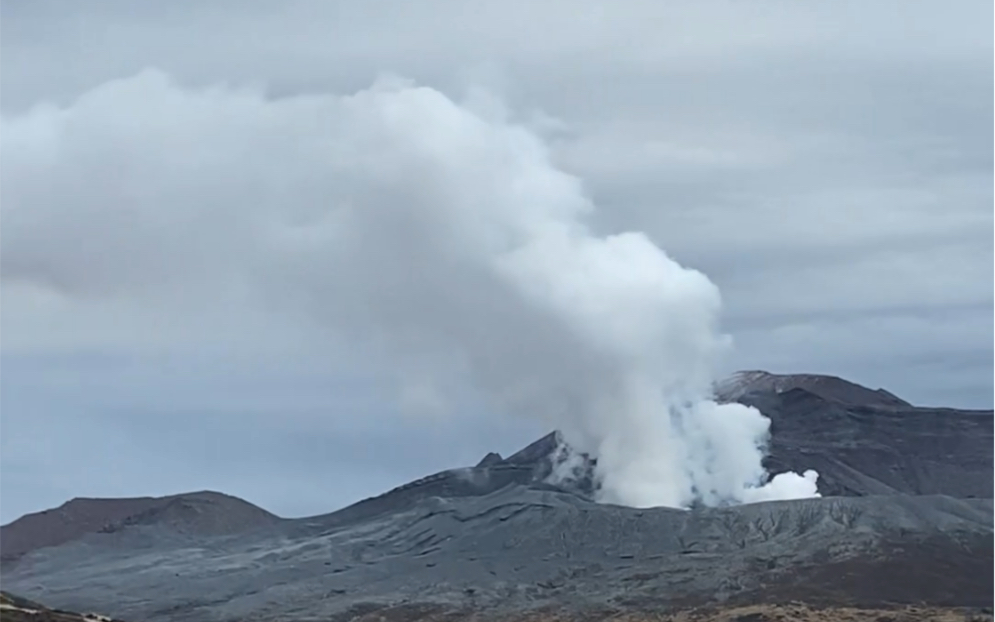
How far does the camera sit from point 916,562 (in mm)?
181750

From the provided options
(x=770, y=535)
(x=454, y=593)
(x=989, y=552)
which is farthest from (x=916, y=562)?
(x=454, y=593)

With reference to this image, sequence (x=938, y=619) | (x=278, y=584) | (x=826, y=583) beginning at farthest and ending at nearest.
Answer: (x=278, y=584) < (x=826, y=583) < (x=938, y=619)

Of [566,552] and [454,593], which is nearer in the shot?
[454,593]

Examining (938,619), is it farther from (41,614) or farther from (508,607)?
(41,614)

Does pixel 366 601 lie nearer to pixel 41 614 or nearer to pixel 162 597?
pixel 162 597

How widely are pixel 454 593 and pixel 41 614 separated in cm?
6682

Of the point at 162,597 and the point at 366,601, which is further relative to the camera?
the point at 162,597

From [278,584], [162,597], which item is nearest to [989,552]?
[278,584]

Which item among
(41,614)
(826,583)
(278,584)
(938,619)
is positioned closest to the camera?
(41,614)

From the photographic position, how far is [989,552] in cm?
17925

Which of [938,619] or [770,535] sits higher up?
[770,535]

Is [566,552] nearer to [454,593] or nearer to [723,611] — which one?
[454,593]

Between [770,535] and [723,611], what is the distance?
41263mm

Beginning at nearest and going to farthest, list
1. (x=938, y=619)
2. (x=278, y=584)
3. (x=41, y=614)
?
(x=41, y=614) → (x=938, y=619) → (x=278, y=584)
